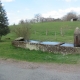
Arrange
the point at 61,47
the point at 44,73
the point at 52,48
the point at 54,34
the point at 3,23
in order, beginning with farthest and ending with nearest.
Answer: the point at 54,34 < the point at 3,23 < the point at 52,48 < the point at 61,47 < the point at 44,73

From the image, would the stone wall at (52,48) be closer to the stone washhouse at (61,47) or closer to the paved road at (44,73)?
the stone washhouse at (61,47)

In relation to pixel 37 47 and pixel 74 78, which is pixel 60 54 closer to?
pixel 37 47

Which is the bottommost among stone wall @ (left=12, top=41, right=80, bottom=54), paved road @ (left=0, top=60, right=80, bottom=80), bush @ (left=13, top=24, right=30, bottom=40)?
paved road @ (left=0, top=60, right=80, bottom=80)

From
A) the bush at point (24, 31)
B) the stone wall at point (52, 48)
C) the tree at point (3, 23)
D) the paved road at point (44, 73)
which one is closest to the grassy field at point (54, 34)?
the bush at point (24, 31)

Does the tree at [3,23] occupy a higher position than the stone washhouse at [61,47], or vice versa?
the tree at [3,23]

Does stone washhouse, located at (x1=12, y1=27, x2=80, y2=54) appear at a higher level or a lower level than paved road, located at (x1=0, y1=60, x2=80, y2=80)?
higher

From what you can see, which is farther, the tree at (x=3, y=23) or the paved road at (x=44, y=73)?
the tree at (x=3, y=23)

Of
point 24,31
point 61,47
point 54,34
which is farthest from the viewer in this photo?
point 54,34

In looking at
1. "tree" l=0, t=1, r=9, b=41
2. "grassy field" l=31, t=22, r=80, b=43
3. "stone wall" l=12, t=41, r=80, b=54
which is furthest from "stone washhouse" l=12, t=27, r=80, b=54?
"tree" l=0, t=1, r=9, b=41

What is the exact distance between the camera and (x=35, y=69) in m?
9.41

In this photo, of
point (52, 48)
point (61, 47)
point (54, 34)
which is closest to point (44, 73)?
point (61, 47)

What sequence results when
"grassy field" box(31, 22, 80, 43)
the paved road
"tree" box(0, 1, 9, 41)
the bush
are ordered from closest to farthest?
1. the paved road
2. the bush
3. "grassy field" box(31, 22, 80, 43)
4. "tree" box(0, 1, 9, 41)

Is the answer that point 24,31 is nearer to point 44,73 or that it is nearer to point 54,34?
point 54,34

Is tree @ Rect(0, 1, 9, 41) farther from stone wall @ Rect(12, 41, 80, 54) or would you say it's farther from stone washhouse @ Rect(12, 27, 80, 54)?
stone washhouse @ Rect(12, 27, 80, 54)
